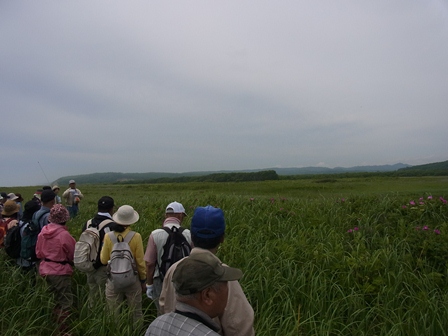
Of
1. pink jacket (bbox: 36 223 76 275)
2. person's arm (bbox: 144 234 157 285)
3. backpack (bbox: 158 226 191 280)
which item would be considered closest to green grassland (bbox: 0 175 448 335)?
pink jacket (bbox: 36 223 76 275)

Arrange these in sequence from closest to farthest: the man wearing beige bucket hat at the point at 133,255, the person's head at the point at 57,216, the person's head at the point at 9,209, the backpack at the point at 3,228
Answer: the man wearing beige bucket hat at the point at 133,255 → the person's head at the point at 57,216 → the person's head at the point at 9,209 → the backpack at the point at 3,228

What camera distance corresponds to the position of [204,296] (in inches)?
53.4

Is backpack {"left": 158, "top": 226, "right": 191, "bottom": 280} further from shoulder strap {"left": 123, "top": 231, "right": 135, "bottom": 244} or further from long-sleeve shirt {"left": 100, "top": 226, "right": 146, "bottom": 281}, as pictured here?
shoulder strap {"left": 123, "top": 231, "right": 135, "bottom": 244}

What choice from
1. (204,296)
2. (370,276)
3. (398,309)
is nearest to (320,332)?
(398,309)

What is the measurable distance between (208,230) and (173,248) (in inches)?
39.7

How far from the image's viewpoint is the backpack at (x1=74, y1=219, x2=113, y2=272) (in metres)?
3.37

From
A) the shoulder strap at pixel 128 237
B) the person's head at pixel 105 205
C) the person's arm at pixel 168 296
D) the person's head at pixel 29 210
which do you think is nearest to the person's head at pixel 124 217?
the shoulder strap at pixel 128 237

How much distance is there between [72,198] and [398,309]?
970cm

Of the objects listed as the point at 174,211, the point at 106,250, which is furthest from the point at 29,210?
the point at 174,211

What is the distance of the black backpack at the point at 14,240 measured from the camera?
4.11 m

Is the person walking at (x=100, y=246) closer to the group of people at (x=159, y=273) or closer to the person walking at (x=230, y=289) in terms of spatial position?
the group of people at (x=159, y=273)

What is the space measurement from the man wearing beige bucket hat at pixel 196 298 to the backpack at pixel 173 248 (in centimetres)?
154

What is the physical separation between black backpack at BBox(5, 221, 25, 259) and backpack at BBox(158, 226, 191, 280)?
99.0 inches

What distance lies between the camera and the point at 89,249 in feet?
11.1
